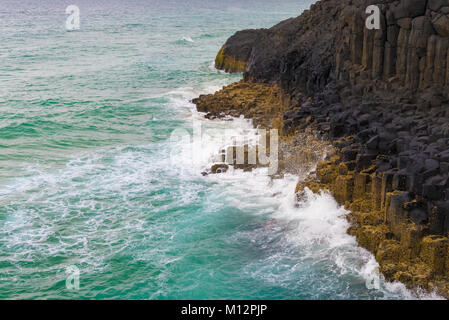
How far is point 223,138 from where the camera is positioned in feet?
103

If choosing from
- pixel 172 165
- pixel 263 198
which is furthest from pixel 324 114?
pixel 172 165

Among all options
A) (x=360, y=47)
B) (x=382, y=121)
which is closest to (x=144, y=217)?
(x=382, y=121)

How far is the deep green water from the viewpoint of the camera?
1811 centimetres

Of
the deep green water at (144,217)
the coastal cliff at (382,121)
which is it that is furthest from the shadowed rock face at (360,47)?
the deep green water at (144,217)

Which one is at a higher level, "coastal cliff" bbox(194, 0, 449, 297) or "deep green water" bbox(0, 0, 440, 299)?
"coastal cliff" bbox(194, 0, 449, 297)

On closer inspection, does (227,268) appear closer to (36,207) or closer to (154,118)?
(36,207)

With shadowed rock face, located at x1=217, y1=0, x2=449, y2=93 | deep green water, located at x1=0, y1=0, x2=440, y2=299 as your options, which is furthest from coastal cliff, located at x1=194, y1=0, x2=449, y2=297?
deep green water, located at x1=0, y1=0, x2=440, y2=299

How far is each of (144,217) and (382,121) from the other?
10.8 m

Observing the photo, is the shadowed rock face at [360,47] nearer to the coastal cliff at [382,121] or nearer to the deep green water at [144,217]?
the coastal cliff at [382,121]

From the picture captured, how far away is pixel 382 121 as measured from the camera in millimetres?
23000

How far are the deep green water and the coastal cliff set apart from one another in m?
1.06

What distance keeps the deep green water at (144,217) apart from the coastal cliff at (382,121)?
41.9 inches

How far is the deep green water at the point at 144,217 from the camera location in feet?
59.4

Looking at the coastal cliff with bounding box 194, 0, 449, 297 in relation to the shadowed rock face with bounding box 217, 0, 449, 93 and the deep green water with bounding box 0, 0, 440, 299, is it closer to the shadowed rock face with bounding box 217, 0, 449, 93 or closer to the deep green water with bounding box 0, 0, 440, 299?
the shadowed rock face with bounding box 217, 0, 449, 93
